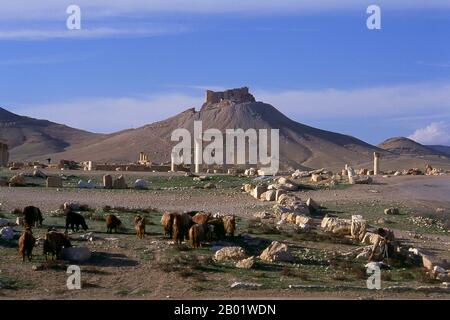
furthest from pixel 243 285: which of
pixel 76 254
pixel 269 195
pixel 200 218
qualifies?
pixel 269 195

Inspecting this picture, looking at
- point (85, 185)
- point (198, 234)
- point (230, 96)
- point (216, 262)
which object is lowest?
point (216, 262)

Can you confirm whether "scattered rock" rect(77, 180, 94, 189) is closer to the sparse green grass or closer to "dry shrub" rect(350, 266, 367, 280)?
the sparse green grass

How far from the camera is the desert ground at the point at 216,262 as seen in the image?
14.7 meters

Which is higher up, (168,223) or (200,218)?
(200,218)

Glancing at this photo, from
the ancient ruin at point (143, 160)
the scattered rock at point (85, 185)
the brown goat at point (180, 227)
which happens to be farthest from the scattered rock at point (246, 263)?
the ancient ruin at point (143, 160)

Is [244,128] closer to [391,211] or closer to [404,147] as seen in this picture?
[404,147]

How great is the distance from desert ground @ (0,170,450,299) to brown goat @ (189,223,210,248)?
0.19 metres

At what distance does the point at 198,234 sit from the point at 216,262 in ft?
6.01

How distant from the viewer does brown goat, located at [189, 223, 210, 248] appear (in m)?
18.4

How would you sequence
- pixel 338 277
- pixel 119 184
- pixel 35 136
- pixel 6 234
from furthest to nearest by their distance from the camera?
pixel 35 136, pixel 119 184, pixel 6 234, pixel 338 277

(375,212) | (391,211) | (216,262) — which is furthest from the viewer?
(375,212)

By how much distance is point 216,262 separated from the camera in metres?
16.9

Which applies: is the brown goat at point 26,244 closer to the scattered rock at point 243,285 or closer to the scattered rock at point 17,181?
the scattered rock at point 243,285

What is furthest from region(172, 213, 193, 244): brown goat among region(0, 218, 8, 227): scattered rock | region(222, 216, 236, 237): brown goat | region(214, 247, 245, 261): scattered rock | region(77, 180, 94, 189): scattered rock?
region(77, 180, 94, 189): scattered rock
